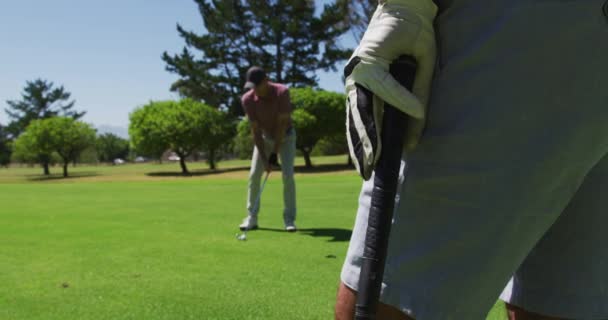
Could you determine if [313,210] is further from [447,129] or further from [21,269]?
[447,129]

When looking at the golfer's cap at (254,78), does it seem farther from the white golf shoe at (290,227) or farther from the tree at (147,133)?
the tree at (147,133)

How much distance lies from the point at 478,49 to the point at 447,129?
20 centimetres

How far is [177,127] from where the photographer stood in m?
36.2

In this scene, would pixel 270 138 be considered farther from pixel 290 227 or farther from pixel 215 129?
pixel 215 129

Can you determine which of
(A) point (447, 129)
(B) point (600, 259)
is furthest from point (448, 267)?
(B) point (600, 259)

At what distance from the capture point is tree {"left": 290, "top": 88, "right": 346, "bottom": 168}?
114 ft

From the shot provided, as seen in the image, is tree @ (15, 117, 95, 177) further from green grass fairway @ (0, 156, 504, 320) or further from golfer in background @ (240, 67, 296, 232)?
golfer in background @ (240, 67, 296, 232)

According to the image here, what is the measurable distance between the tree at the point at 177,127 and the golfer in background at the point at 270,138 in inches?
1200

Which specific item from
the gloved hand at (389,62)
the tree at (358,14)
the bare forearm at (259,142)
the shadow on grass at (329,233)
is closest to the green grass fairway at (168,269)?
the shadow on grass at (329,233)

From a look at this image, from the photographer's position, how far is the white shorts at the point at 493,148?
46.2 inches

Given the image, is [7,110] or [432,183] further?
[7,110]

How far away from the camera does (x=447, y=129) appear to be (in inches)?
47.8

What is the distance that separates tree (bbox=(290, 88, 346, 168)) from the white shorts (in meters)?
32.9

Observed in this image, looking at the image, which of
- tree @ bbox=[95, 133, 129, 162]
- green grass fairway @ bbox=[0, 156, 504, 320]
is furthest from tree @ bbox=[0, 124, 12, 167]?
green grass fairway @ bbox=[0, 156, 504, 320]
